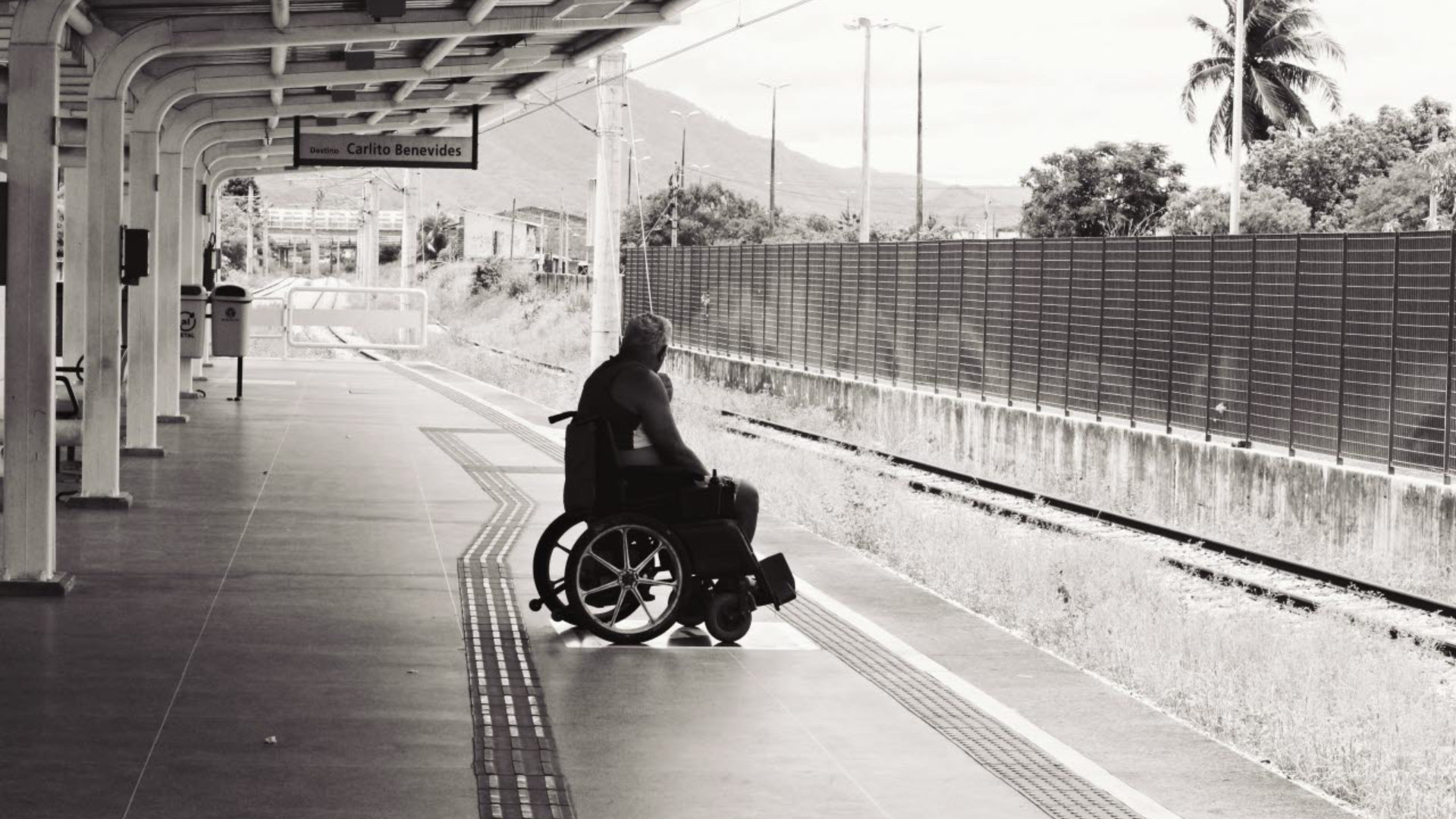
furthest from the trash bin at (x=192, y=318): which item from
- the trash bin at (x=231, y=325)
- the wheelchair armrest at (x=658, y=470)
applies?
the wheelchair armrest at (x=658, y=470)

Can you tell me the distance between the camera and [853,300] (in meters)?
31.5

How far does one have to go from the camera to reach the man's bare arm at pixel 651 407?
930cm

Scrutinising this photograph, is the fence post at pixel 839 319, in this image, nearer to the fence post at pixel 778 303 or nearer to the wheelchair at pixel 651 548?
the fence post at pixel 778 303

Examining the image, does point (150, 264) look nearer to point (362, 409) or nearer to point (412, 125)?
point (362, 409)

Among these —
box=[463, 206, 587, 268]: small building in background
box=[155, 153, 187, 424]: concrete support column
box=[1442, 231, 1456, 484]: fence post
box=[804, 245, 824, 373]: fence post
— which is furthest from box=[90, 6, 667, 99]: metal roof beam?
box=[463, 206, 587, 268]: small building in background

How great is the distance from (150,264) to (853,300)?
1665cm

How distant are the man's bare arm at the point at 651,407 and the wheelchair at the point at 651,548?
11 centimetres

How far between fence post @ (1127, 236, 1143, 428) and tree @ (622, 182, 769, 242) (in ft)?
246

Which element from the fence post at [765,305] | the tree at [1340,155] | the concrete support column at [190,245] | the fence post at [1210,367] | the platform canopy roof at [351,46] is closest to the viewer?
the platform canopy roof at [351,46]

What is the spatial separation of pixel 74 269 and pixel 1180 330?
44.1 feet

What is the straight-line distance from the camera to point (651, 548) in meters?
9.42

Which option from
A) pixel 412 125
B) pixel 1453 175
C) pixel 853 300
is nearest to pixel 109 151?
pixel 412 125

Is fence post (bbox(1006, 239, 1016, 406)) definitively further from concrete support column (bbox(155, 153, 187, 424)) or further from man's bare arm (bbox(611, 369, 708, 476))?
man's bare arm (bbox(611, 369, 708, 476))

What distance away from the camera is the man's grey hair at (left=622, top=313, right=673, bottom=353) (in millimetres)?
9383
